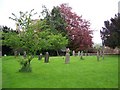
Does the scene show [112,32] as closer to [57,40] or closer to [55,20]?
[55,20]

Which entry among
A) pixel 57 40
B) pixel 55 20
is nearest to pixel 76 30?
pixel 55 20

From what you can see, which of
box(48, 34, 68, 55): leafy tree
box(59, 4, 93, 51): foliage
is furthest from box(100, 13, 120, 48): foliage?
box(48, 34, 68, 55): leafy tree

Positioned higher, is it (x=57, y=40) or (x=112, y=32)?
(x=112, y=32)

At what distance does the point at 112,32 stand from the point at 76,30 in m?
7.73

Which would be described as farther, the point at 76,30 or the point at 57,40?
the point at 76,30

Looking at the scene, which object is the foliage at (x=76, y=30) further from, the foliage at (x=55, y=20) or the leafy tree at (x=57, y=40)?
the leafy tree at (x=57, y=40)

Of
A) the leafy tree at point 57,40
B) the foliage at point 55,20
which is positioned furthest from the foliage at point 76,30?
the leafy tree at point 57,40

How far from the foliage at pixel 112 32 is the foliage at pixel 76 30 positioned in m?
4.55

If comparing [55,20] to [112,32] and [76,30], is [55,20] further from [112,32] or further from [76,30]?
[112,32]

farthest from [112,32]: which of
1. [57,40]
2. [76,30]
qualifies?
[57,40]

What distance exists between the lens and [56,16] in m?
58.1

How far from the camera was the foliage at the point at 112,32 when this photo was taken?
54250 mm

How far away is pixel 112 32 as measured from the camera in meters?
56.8

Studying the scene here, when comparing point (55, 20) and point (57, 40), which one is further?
point (55, 20)
